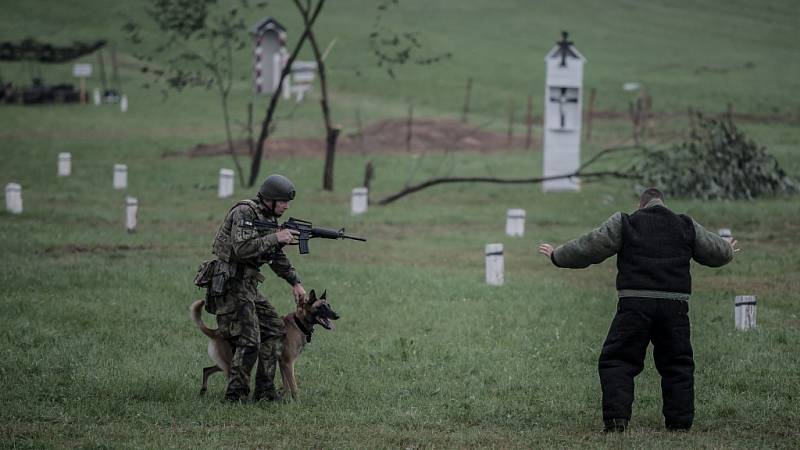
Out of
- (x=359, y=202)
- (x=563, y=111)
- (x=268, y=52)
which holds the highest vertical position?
(x=268, y=52)

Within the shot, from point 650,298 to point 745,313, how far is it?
16.5 feet

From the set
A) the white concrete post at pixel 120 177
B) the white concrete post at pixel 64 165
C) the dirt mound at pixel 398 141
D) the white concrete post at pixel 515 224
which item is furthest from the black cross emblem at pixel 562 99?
the white concrete post at pixel 64 165

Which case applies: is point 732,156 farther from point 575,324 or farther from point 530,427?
point 530,427

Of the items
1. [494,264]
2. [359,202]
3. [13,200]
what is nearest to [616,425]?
[494,264]

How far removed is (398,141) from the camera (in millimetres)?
39625

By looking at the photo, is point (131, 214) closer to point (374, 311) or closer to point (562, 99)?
point (374, 311)

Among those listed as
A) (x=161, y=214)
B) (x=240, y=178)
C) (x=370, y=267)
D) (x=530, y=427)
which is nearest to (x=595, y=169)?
(x=240, y=178)

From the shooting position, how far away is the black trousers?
9031 millimetres

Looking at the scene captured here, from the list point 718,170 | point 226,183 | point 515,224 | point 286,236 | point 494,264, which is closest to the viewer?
point 286,236

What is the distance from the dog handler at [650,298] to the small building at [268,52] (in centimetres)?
4395

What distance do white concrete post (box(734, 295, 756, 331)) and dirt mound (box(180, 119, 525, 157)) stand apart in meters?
23.6

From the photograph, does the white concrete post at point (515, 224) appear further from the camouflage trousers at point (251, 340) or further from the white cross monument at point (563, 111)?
the camouflage trousers at point (251, 340)

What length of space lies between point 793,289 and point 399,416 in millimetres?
9178

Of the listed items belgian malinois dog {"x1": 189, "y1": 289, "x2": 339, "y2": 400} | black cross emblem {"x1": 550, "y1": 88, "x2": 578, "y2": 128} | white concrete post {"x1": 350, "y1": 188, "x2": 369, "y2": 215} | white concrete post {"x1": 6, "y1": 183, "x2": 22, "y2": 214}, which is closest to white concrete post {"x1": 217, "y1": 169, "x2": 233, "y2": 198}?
white concrete post {"x1": 350, "y1": 188, "x2": 369, "y2": 215}
